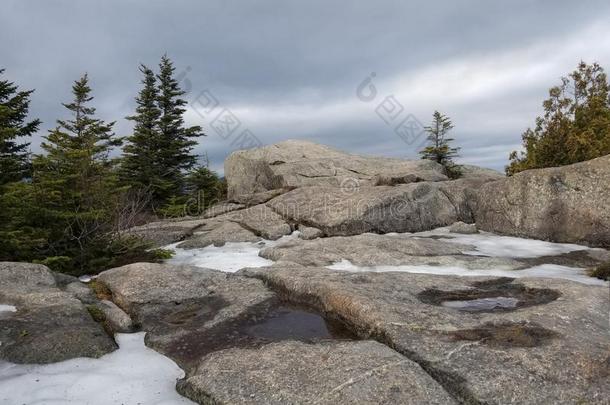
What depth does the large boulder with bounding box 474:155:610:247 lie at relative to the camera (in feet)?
39.9

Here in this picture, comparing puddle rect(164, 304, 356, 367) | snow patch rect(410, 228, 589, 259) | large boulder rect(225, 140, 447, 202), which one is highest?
large boulder rect(225, 140, 447, 202)

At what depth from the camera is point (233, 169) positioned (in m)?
27.3

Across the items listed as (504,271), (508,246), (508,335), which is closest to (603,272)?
(504,271)

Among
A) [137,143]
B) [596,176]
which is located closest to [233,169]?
[137,143]

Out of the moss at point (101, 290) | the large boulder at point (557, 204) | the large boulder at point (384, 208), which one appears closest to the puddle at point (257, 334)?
the moss at point (101, 290)

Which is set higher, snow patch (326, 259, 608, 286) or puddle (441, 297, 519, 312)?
snow patch (326, 259, 608, 286)

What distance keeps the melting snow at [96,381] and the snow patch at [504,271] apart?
568 cm

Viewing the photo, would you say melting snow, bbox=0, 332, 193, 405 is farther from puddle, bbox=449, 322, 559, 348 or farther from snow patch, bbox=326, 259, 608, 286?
snow patch, bbox=326, 259, 608, 286

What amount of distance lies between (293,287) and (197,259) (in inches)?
208

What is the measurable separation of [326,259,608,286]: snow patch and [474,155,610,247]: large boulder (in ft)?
10.9

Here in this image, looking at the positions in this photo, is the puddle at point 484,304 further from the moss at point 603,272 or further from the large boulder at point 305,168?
the large boulder at point 305,168

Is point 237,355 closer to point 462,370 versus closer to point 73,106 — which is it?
point 462,370

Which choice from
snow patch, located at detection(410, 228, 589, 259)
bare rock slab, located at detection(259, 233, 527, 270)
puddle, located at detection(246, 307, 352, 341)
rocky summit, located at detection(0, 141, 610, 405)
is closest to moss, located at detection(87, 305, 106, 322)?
rocky summit, located at detection(0, 141, 610, 405)

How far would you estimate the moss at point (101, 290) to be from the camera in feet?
24.8
